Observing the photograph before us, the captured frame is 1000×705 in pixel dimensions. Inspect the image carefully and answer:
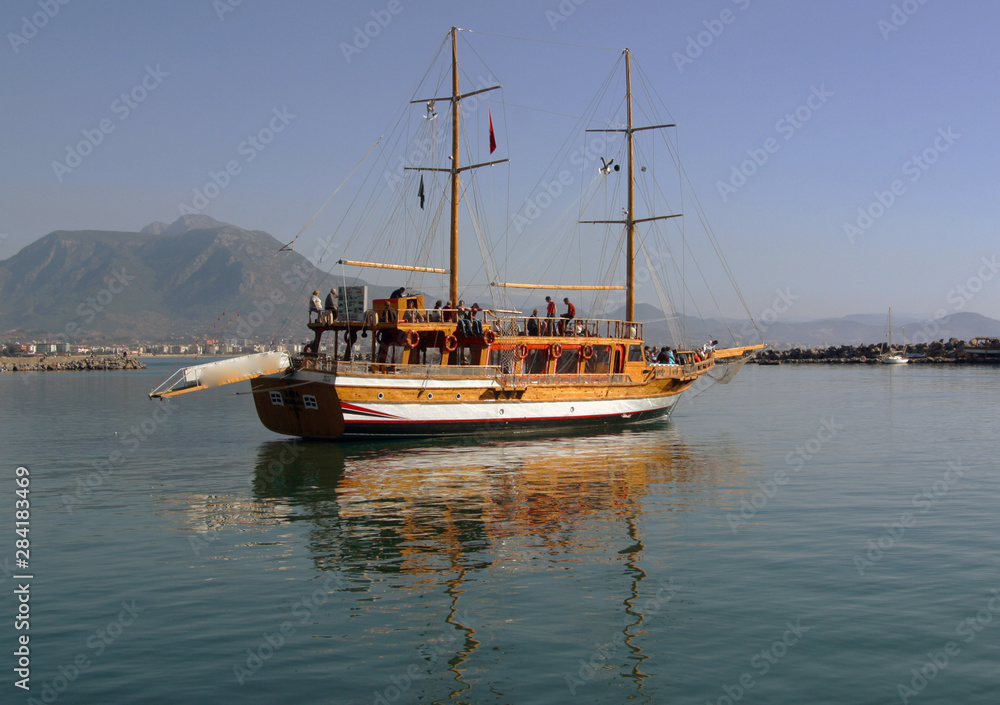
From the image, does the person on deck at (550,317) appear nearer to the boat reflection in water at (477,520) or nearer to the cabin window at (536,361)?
the cabin window at (536,361)

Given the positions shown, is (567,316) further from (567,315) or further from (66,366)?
(66,366)

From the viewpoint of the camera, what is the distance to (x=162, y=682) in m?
9.58

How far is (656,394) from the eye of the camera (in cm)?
3997

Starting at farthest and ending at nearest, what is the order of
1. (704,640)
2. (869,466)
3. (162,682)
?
(869,466) < (704,640) < (162,682)

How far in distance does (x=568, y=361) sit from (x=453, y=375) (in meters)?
6.22

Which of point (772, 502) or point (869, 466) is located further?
point (869, 466)

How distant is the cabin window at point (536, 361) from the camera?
3541 centimetres

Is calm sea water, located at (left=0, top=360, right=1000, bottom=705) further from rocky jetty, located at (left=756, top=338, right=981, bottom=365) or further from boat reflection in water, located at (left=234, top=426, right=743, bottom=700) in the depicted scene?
rocky jetty, located at (left=756, top=338, right=981, bottom=365)

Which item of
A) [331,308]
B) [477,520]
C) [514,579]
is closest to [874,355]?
[331,308]

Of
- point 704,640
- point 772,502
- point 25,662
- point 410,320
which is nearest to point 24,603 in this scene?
point 25,662

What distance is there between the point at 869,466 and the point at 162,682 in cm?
2158

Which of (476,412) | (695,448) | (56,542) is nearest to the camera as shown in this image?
(56,542)

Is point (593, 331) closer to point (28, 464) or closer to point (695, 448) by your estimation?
point (695, 448)

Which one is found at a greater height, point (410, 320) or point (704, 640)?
point (410, 320)
